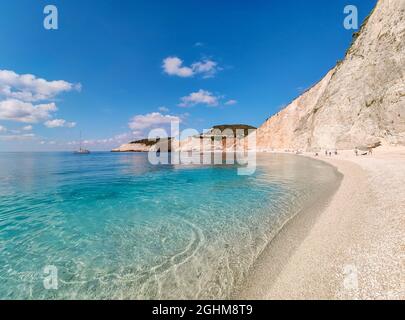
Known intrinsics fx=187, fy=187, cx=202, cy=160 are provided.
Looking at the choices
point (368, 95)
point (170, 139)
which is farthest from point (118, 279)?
point (170, 139)

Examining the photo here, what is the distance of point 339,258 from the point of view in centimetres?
411

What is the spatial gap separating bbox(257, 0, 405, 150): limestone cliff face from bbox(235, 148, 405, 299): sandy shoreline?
3121 cm

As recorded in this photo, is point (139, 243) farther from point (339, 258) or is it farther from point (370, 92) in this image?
point (370, 92)

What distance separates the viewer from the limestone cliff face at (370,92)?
1113 inches

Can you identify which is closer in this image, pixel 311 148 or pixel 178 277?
pixel 178 277

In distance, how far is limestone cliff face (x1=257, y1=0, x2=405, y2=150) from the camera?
28.3 metres

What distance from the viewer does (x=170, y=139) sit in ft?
476

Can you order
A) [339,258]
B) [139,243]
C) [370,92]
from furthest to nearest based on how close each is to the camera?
[370,92] → [139,243] → [339,258]

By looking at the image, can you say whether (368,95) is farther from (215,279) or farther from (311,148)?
(215,279)

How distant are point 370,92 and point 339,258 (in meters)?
42.6

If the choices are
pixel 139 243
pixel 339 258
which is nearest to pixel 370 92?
pixel 339 258

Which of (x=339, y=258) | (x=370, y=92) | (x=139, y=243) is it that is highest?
(x=370, y=92)

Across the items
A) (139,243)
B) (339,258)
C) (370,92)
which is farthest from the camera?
(370,92)
